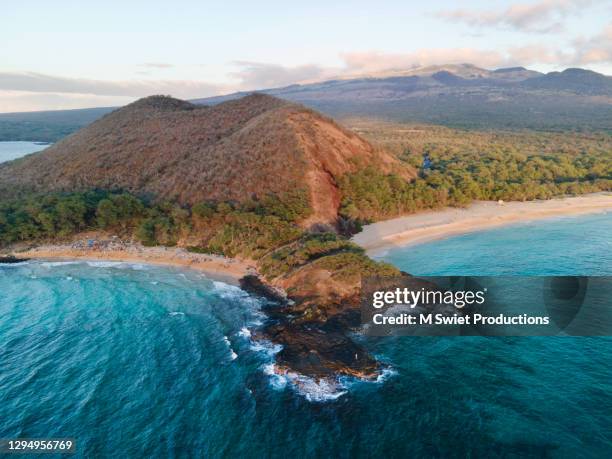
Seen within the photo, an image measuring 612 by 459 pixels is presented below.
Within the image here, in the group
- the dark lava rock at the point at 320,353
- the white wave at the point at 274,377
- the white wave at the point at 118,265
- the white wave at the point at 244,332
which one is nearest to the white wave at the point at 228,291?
the white wave at the point at 244,332

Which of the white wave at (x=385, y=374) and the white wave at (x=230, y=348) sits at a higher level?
the white wave at (x=385, y=374)

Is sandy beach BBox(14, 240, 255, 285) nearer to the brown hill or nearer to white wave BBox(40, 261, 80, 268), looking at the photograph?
white wave BBox(40, 261, 80, 268)

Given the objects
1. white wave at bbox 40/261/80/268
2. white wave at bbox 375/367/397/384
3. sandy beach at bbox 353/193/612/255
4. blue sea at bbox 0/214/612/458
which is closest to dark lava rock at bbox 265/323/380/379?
Result: white wave at bbox 375/367/397/384

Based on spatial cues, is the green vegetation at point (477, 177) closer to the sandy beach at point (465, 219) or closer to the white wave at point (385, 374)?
the sandy beach at point (465, 219)

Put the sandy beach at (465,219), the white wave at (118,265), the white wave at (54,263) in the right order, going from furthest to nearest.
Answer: the sandy beach at (465,219) → the white wave at (54,263) → the white wave at (118,265)

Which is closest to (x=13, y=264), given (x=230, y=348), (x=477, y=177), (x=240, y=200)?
(x=240, y=200)

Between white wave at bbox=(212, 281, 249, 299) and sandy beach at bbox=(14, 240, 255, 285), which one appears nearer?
white wave at bbox=(212, 281, 249, 299)
